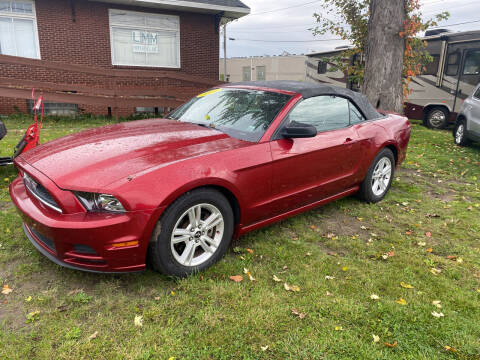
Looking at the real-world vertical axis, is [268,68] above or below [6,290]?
above

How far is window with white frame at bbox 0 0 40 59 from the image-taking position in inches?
422

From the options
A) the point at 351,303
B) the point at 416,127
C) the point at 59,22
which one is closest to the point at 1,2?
the point at 59,22

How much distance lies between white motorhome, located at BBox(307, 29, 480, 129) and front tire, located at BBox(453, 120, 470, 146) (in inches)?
116

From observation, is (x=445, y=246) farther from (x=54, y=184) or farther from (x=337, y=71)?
(x=337, y=71)

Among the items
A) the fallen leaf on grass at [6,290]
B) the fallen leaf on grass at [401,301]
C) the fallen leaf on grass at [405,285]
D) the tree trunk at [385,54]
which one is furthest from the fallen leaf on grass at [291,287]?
the tree trunk at [385,54]

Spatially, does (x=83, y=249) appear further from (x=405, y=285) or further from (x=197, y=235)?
(x=405, y=285)

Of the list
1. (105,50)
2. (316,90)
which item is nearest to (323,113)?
(316,90)

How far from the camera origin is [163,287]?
9.23ft

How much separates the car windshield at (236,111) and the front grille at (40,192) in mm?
1590

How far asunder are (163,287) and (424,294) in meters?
2.04

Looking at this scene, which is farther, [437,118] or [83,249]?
[437,118]

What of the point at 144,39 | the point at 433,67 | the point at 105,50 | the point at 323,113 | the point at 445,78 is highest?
the point at 144,39

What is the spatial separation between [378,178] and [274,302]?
281cm

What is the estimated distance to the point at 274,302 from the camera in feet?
8.73
